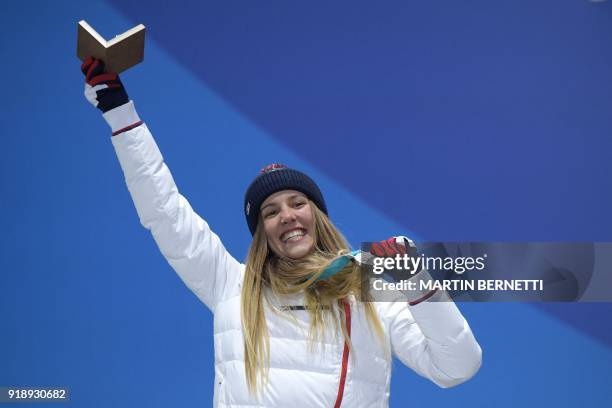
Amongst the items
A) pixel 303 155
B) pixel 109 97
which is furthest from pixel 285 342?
pixel 303 155

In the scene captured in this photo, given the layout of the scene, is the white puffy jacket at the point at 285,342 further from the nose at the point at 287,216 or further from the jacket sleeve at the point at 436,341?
the nose at the point at 287,216

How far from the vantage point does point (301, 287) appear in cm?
157

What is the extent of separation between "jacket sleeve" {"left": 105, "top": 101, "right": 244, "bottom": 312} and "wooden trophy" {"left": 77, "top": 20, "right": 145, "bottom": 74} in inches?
3.6

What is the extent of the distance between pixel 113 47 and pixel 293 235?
0.51 metres

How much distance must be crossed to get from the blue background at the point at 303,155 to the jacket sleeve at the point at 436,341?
2.83ft

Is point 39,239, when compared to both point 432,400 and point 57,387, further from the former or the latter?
point 432,400

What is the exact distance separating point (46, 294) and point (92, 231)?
24cm

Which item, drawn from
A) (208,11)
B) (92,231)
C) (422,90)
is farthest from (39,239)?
(422,90)

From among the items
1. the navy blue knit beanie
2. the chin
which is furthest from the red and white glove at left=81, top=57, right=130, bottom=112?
the chin

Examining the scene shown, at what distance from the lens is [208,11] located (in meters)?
2.54

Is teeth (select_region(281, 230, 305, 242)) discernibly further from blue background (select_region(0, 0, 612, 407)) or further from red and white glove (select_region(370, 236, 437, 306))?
blue background (select_region(0, 0, 612, 407))

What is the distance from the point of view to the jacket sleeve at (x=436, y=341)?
1379 mm

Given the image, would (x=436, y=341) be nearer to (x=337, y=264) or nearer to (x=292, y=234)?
(x=337, y=264)

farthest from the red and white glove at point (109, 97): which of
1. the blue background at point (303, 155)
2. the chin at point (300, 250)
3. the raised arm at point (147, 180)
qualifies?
the blue background at point (303, 155)
